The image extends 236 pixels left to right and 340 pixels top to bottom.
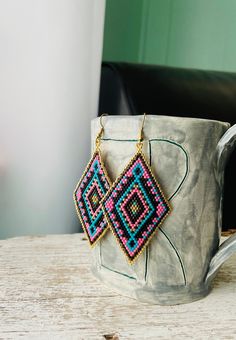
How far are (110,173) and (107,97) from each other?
17.2 inches

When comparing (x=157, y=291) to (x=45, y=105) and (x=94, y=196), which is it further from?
(x=45, y=105)

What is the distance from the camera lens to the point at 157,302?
361mm

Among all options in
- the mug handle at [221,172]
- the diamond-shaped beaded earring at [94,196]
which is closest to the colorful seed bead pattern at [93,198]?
the diamond-shaped beaded earring at [94,196]

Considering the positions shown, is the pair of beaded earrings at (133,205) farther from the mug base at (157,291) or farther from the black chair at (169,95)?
the black chair at (169,95)

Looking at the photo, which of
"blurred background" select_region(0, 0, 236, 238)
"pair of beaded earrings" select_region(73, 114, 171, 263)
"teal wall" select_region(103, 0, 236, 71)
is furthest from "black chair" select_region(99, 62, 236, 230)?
"pair of beaded earrings" select_region(73, 114, 171, 263)

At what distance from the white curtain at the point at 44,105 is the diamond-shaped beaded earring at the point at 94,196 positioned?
12.3 inches

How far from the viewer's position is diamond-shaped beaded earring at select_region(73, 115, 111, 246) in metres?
0.38

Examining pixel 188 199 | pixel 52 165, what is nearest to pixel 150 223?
pixel 188 199

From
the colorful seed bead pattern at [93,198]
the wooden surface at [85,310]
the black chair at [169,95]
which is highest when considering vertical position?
the black chair at [169,95]

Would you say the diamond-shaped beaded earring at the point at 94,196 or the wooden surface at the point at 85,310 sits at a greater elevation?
the diamond-shaped beaded earring at the point at 94,196

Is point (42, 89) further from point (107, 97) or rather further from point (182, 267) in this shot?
point (182, 267)

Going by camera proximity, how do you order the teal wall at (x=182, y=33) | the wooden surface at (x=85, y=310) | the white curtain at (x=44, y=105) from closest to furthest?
the wooden surface at (x=85, y=310)
the white curtain at (x=44, y=105)
the teal wall at (x=182, y=33)

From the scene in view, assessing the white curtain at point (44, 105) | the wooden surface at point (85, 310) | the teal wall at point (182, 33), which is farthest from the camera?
the teal wall at point (182, 33)

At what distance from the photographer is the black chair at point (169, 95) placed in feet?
2.38
